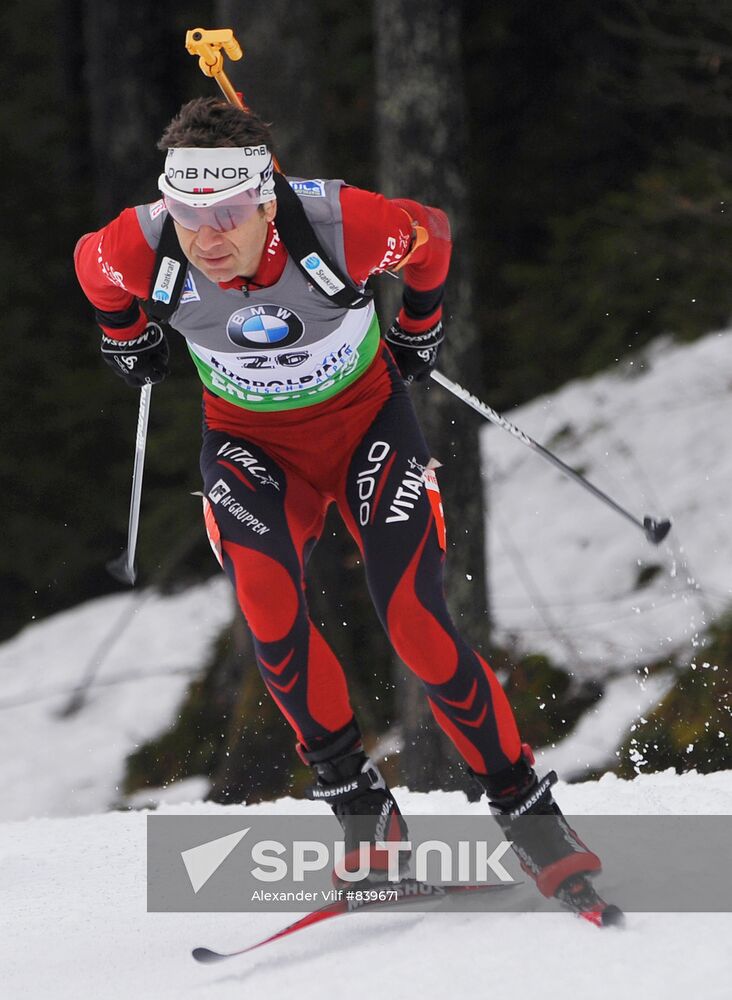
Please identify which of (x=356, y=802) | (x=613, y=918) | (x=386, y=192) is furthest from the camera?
(x=386, y=192)

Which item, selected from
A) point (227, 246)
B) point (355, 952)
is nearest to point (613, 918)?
point (355, 952)

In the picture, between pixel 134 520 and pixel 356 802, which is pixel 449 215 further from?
pixel 356 802

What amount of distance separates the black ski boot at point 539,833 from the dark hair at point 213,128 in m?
1.66

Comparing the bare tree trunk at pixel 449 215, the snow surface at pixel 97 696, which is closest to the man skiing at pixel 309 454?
the bare tree trunk at pixel 449 215

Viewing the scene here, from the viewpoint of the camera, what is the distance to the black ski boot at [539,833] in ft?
9.77

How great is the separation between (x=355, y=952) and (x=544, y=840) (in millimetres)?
520

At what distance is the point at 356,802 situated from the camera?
10.4ft

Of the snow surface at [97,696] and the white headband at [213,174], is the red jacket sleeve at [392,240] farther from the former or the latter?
the snow surface at [97,696]

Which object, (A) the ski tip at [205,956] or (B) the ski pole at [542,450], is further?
(B) the ski pole at [542,450]

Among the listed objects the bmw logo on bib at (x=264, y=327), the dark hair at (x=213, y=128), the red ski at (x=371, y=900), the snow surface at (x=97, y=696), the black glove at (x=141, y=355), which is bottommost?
the snow surface at (x=97, y=696)

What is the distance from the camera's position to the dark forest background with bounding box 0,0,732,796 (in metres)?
5.66

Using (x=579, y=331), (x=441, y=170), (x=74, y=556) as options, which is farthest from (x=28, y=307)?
(x=441, y=170)

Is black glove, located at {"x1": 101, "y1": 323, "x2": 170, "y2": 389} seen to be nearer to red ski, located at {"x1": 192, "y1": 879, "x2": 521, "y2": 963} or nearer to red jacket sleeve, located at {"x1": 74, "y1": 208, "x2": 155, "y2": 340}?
red jacket sleeve, located at {"x1": 74, "y1": 208, "x2": 155, "y2": 340}

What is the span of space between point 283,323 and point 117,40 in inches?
320
